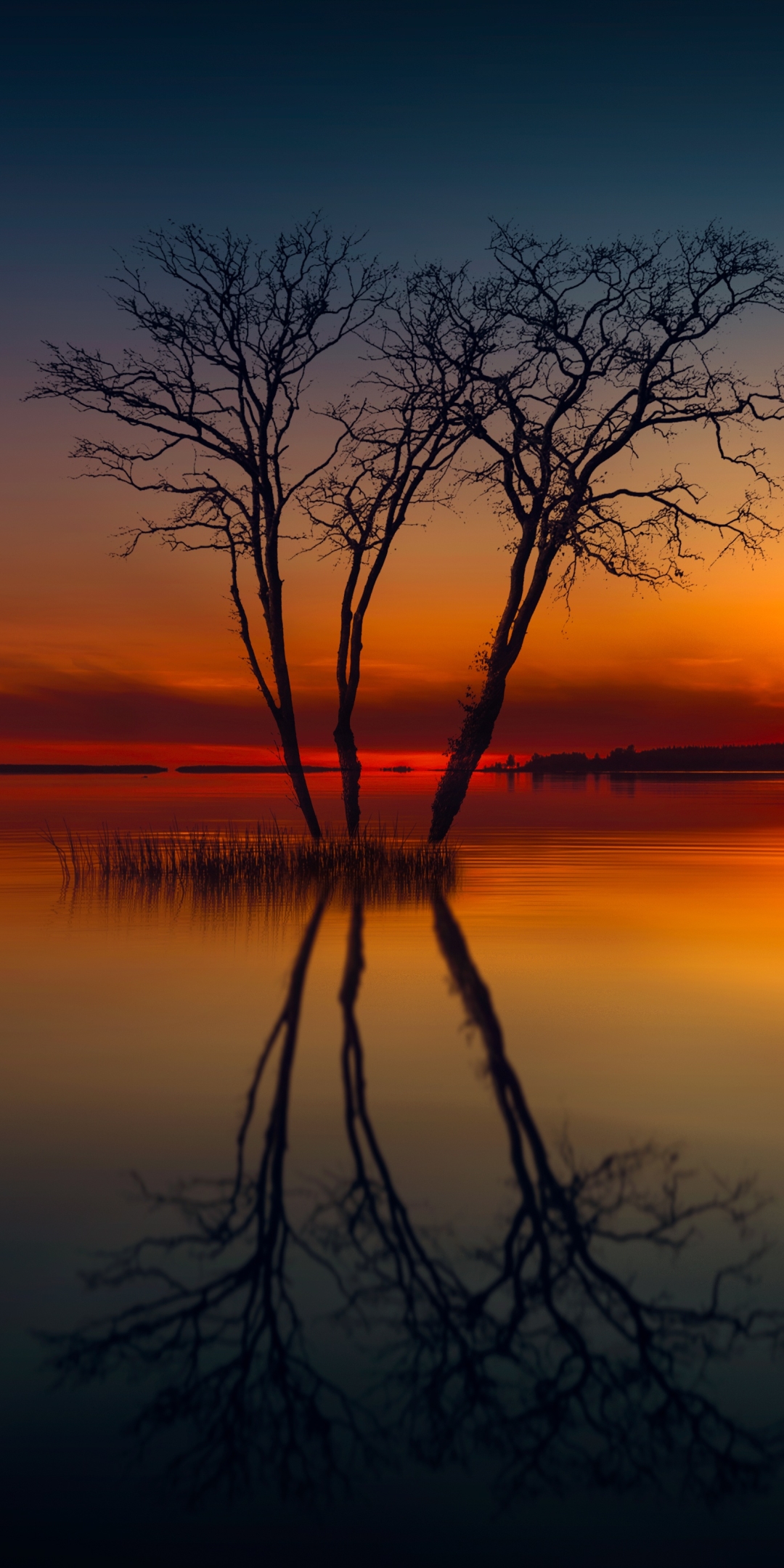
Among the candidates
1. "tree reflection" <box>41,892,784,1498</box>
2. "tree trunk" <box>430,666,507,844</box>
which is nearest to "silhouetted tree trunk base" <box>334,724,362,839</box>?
"tree trunk" <box>430,666,507,844</box>

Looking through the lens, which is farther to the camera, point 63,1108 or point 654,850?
point 654,850

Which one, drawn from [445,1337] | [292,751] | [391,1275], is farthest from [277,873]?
[445,1337]

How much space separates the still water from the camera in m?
3.30

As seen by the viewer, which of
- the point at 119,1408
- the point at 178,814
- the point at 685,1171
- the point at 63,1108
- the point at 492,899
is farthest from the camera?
the point at 178,814

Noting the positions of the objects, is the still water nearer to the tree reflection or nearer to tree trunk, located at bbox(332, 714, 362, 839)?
the tree reflection

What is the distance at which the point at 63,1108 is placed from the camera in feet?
24.6

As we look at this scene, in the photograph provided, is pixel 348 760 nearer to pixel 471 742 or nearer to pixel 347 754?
pixel 347 754

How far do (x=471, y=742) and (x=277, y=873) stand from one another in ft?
18.7

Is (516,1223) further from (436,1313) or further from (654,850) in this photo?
(654,850)

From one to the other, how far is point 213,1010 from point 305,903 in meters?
8.17

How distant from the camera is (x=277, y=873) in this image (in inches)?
831

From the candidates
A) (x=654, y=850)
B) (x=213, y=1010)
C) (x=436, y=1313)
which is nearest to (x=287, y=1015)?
(x=213, y=1010)

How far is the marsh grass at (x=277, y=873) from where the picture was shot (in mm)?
20391

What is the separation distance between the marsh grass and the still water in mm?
8472
